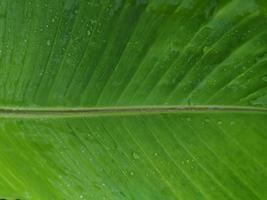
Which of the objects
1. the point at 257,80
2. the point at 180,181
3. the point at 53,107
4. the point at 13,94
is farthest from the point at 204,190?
the point at 13,94

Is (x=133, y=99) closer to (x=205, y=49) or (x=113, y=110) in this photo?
(x=113, y=110)

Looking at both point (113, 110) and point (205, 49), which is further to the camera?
point (113, 110)

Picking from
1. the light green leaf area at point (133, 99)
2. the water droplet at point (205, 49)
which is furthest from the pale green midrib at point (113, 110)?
the water droplet at point (205, 49)

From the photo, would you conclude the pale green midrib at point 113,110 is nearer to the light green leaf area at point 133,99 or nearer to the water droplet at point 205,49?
the light green leaf area at point 133,99

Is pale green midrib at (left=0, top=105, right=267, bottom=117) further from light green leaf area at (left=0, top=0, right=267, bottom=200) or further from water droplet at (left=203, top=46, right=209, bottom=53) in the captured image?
water droplet at (left=203, top=46, right=209, bottom=53)

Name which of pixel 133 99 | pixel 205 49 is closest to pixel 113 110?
pixel 133 99

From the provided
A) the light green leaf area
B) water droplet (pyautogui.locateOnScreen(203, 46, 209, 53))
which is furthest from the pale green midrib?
water droplet (pyautogui.locateOnScreen(203, 46, 209, 53))
